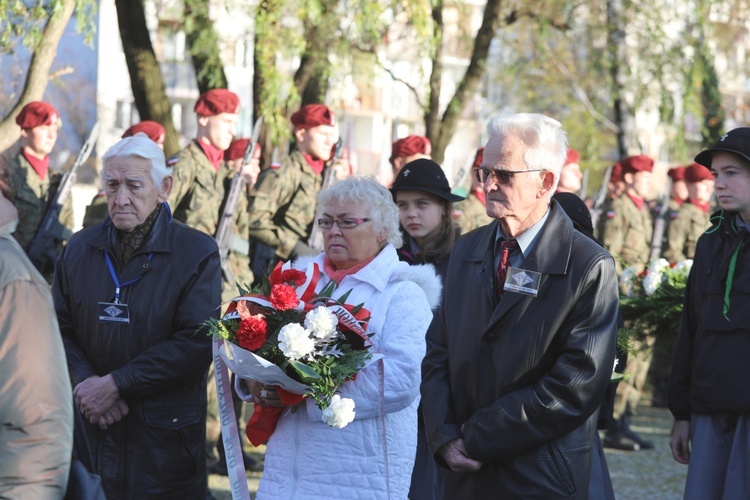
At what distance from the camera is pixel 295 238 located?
9.42m

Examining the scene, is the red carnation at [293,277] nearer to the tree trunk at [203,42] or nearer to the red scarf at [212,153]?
the red scarf at [212,153]

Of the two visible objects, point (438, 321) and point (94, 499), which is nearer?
point (94, 499)

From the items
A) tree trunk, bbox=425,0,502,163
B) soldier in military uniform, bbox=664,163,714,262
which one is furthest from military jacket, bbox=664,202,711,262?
tree trunk, bbox=425,0,502,163

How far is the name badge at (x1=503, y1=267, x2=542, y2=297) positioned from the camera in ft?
13.5

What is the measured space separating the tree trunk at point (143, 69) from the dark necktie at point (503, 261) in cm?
914

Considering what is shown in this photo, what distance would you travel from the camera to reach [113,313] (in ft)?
17.5

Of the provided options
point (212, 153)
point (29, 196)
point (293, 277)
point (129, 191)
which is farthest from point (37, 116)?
point (293, 277)

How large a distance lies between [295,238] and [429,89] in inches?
292

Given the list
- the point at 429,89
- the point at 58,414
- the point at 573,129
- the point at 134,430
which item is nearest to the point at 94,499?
the point at 58,414

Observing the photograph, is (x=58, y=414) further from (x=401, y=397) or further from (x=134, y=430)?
(x=134, y=430)

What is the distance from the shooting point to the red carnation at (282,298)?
15.2 ft

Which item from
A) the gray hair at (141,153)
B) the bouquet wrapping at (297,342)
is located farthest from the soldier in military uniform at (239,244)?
the bouquet wrapping at (297,342)

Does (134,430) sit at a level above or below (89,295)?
below

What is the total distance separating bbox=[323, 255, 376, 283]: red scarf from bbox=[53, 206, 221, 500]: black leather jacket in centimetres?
65
